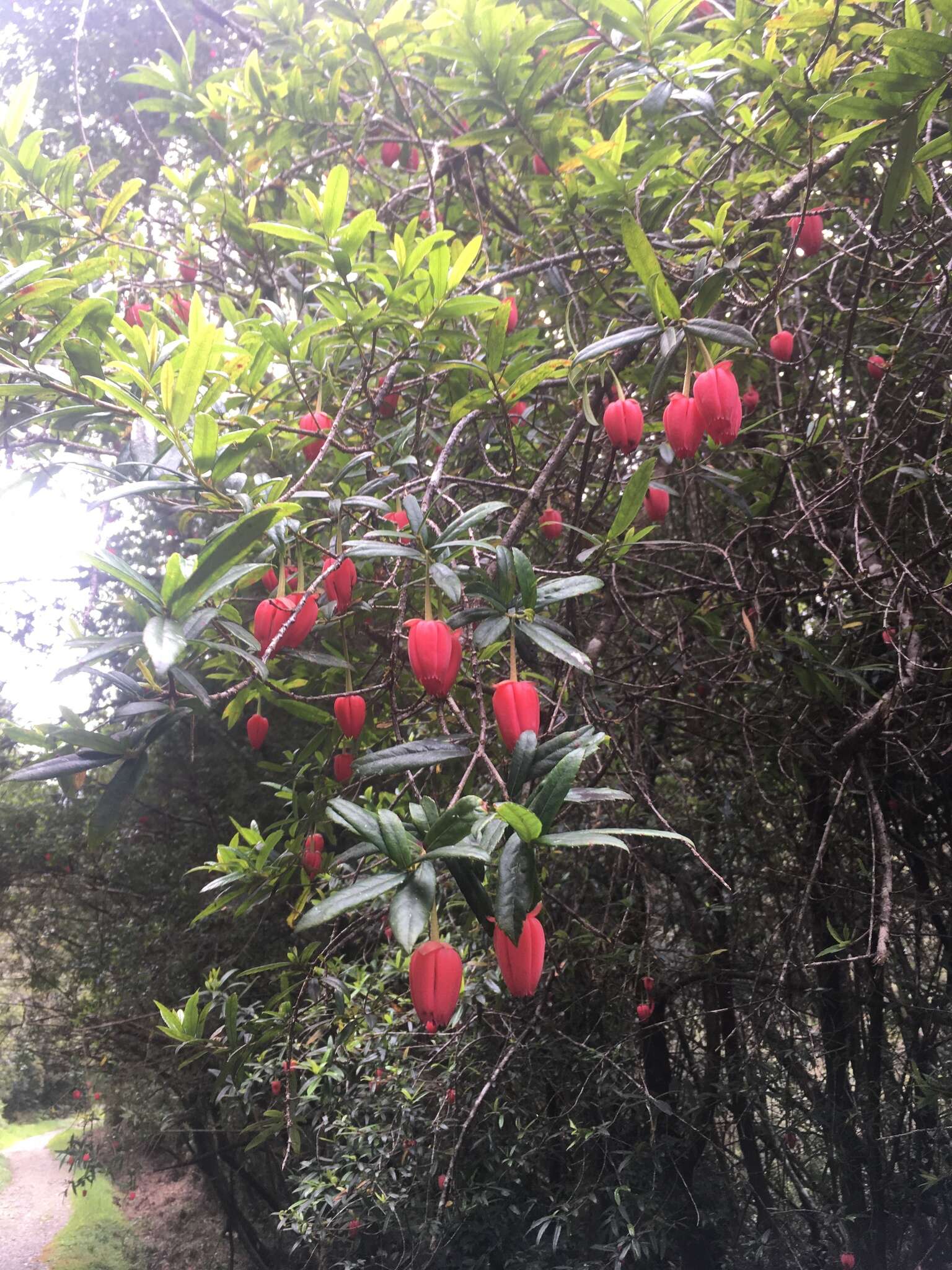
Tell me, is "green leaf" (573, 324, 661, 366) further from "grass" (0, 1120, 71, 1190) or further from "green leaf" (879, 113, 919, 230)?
"grass" (0, 1120, 71, 1190)

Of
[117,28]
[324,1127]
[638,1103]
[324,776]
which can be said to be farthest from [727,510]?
[117,28]

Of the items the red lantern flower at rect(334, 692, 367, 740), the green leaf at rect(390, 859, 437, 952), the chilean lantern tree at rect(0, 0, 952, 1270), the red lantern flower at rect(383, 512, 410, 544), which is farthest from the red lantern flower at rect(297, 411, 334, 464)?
the green leaf at rect(390, 859, 437, 952)

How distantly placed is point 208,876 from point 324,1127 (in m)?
1.60

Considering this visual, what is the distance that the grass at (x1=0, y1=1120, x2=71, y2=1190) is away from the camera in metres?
3.65

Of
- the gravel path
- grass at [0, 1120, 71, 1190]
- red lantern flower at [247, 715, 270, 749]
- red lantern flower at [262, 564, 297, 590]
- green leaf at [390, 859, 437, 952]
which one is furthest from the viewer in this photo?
grass at [0, 1120, 71, 1190]

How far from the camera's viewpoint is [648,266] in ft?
2.81

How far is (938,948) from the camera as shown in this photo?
1.56 m

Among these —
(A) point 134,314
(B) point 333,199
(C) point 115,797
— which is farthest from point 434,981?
→ (A) point 134,314

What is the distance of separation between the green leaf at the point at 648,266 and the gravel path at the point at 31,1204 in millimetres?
4536

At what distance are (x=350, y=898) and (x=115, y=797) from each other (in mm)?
298

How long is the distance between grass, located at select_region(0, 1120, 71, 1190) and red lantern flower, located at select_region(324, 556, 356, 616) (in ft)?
12.8

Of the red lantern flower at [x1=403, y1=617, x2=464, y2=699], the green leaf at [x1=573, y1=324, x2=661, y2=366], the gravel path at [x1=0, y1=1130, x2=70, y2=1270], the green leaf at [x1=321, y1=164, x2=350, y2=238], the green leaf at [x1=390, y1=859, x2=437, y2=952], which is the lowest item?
the gravel path at [x1=0, y1=1130, x2=70, y2=1270]

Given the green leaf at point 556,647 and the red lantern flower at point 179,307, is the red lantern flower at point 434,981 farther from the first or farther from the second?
the red lantern flower at point 179,307

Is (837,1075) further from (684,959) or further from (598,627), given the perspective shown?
(598,627)
